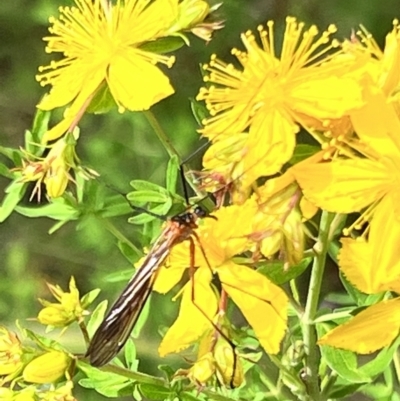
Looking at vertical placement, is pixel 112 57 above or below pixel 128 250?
above

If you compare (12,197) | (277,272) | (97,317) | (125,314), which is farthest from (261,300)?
(12,197)

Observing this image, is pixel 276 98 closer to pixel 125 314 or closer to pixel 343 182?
pixel 343 182

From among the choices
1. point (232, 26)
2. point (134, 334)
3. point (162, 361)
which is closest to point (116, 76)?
point (134, 334)

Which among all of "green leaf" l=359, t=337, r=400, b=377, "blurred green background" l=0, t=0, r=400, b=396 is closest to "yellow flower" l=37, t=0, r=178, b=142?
"green leaf" l=359, t=337, r=400, b=377

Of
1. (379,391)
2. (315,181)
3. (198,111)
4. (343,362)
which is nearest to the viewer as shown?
(315,181)

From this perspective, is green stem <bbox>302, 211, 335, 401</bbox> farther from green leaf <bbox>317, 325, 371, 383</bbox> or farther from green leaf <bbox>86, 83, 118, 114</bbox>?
green leaf <bbox>86, 83, 118, 114</bbox>

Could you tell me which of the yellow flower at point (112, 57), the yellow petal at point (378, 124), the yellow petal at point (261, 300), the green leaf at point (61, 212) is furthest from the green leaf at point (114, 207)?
the yellow petal at point (378, 124)

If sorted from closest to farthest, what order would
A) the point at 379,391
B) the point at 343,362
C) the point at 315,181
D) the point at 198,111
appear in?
the point at 315,181 → the point at 343,362 → the point at 198,111 → the point at 379,391

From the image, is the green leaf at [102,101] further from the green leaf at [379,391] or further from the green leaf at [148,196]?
the green leaf at [379,391]
